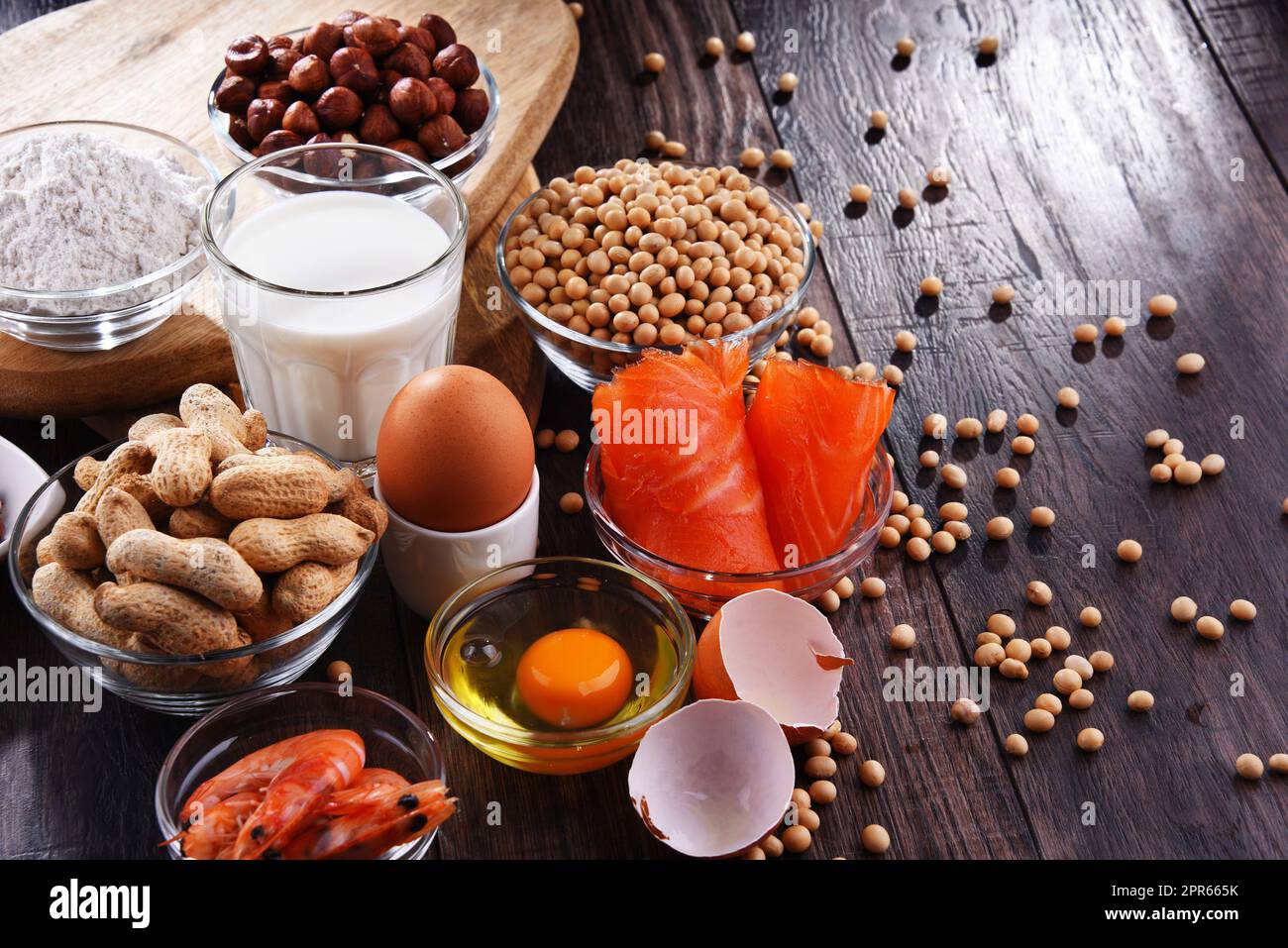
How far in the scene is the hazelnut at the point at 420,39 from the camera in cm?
150

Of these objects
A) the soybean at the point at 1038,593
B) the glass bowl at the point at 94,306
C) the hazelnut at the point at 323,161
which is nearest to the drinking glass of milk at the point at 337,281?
the hazelnut at the point at 323,161

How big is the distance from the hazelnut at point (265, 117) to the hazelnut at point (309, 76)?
29 millimetres

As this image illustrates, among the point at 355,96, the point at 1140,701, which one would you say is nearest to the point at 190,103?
the point at 355,96

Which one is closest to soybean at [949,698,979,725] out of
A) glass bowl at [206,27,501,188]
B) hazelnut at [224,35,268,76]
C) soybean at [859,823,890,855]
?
soybean at [859,823,890,855]

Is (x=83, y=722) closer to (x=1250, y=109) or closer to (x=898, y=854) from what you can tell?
(x=898, y=854)

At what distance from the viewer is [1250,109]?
190cm

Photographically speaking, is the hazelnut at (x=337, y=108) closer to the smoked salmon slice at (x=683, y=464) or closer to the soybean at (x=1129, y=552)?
the smoked salmon slice at (x=683, y=464)

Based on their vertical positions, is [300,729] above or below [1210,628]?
above

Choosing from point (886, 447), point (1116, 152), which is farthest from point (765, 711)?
point (1116, 152)

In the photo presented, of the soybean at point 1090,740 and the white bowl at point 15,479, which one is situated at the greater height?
the white bowl at point 15,479

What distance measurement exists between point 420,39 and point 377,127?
140 millimetres

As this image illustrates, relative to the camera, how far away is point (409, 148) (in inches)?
57.2

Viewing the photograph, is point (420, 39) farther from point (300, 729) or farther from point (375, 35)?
point (300, 729)

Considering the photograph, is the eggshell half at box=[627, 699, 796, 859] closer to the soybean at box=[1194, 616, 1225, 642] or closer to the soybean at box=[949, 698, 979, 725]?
the soybean at box=[949, 698, 979, 725]
